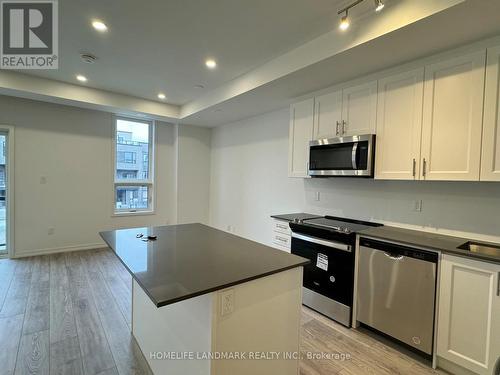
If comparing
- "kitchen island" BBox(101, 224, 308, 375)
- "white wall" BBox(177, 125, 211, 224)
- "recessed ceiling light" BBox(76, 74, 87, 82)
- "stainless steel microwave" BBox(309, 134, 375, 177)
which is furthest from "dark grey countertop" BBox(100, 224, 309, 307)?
"white wall" BBox(177, 125, 211, 224)

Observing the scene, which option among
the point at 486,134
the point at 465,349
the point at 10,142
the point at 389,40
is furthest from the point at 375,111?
the point at 10,142

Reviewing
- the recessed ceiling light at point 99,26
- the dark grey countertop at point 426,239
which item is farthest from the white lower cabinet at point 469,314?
the recessed ceiling light at point 99,26

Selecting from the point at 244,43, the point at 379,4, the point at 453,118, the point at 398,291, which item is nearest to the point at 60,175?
the point at 244,43

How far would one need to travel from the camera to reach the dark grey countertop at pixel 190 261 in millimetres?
1208

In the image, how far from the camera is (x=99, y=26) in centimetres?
244

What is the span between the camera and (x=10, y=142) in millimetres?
4148

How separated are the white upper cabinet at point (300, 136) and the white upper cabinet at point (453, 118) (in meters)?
1.27

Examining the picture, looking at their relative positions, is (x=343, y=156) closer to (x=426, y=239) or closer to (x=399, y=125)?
(x=399, y=125)

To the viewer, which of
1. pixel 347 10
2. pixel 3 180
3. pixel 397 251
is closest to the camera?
pixel 347 10

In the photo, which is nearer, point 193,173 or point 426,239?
point 426,239

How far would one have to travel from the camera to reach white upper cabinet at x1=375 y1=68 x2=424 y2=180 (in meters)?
2.31

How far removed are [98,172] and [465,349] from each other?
567cm

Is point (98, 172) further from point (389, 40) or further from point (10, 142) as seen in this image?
point (389, 40)

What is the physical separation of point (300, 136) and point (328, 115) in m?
0.47
